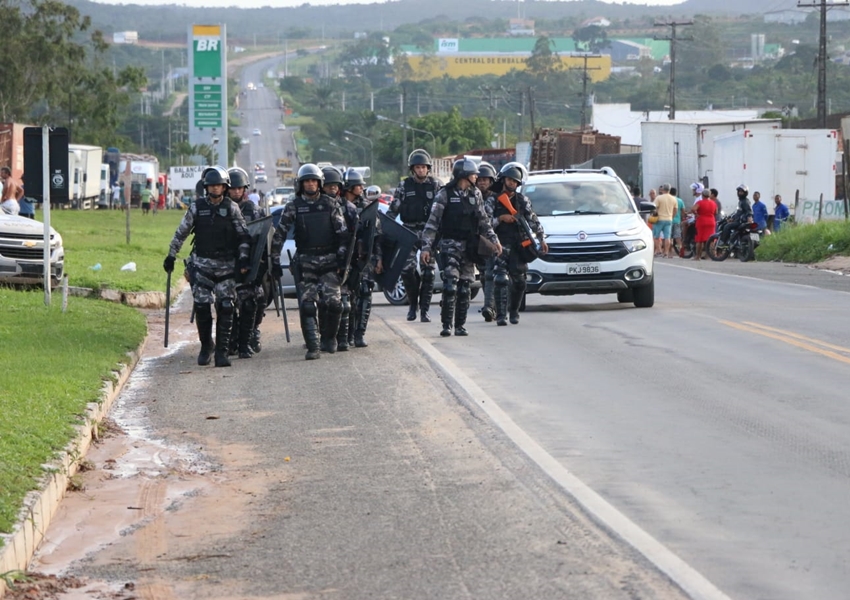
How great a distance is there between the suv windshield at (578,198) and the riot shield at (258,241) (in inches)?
238

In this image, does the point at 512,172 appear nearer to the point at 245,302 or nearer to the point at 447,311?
the point at 447,311

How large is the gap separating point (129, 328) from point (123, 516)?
9325 mm

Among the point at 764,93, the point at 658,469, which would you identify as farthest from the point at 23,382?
the point at 764,93

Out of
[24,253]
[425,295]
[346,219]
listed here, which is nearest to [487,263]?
[425,295]

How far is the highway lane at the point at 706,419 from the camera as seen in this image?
7105 mm

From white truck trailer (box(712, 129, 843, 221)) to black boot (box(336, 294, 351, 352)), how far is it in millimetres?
26169

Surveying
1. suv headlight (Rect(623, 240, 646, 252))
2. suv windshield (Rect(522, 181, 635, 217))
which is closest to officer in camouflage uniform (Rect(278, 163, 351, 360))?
suv headlight (Rect(623, 240, 646, 252))

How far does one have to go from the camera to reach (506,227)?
17500 millimetres

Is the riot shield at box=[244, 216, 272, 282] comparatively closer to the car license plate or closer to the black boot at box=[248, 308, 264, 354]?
the black boot at box=[248, 308, 264, 354]

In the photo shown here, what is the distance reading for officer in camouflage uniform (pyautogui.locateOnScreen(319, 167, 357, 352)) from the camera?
15078mm

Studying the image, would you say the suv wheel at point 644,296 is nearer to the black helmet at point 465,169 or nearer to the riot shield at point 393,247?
the black helmet at point 465,169

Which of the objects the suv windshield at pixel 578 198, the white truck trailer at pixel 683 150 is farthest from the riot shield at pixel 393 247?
the white truck trailer at pixel 683 150

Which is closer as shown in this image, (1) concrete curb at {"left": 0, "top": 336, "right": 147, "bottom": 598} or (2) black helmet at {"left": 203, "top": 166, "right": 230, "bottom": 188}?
(1) concrete curb at {"left": 0, "top": 336, "right": 147, "bottom": 598}

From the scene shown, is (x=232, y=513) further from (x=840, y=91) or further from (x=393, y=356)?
(x=840, y=91)
